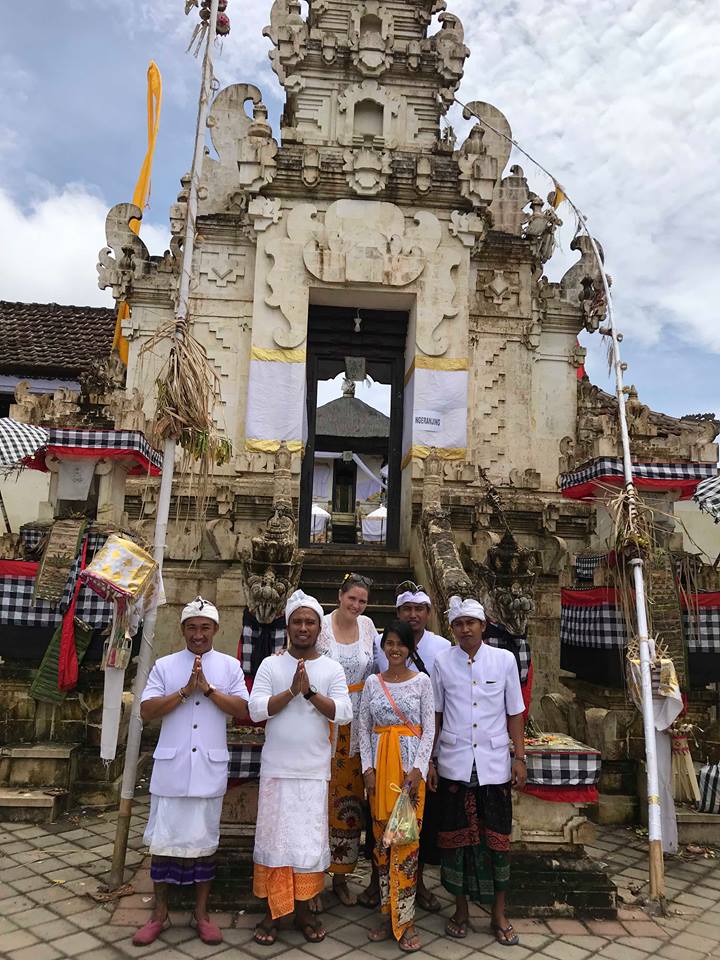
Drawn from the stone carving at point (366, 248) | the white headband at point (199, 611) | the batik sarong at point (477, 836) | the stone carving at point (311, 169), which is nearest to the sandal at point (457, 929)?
the batik sarong at point (477, 836)

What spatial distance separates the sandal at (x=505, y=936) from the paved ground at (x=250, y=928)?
0.04 meters

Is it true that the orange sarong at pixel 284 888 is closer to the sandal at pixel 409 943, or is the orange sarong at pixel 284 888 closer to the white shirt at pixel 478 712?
the sandal at pixel 409 943

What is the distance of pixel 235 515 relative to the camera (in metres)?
9.35

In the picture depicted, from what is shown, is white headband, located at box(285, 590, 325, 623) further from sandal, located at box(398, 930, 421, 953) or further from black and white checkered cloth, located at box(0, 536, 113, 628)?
black and white checkered cloth, located at box(0, 536, 113, 628)

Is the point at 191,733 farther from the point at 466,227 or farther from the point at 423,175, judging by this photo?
the point at 423,175

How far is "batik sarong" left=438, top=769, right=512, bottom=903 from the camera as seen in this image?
14.0ft

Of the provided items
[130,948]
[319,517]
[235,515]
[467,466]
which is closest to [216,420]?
[235,515]

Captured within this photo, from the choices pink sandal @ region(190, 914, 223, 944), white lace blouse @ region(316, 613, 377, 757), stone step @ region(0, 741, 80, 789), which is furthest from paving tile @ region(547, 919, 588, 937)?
stone step @ region(0, 741, 80, 789)

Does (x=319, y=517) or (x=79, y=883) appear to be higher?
(x=319, y=517)

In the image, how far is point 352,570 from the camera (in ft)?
30.4

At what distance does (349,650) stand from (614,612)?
3.96m

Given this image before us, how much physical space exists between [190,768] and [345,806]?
1065 millimetres

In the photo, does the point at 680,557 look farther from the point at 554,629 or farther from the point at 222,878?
the point at 222,878

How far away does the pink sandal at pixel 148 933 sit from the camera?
405 cm
